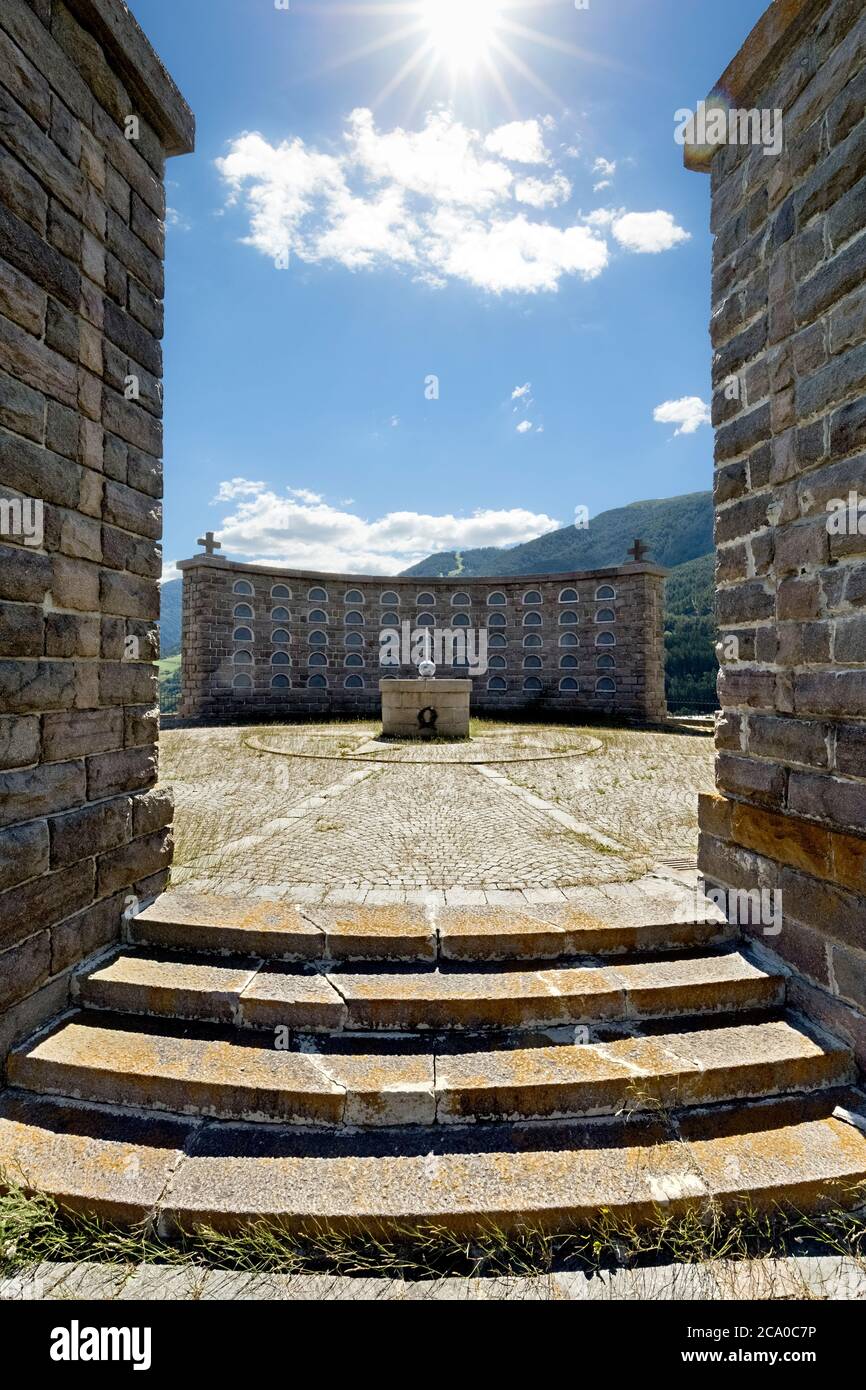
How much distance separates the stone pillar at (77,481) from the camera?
3027 mm

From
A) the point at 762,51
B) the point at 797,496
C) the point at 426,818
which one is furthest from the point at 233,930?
the point at 762,51

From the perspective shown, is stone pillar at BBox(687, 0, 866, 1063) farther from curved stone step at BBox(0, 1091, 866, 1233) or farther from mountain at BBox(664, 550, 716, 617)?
mountain at BBox(664, 550, 716, 617)

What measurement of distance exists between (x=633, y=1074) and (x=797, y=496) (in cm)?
336

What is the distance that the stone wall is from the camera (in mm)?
18078

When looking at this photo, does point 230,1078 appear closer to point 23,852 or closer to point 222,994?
point 222,994

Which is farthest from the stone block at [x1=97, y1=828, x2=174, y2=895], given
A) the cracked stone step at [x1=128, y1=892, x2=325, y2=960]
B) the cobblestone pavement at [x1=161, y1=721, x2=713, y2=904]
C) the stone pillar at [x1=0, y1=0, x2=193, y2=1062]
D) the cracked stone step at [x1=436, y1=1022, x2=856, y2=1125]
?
the cracked stone step at [x1=436, y1=1022, x2=856, y2=1125]

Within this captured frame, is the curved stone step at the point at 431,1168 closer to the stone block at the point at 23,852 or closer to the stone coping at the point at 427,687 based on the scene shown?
the stone block at the point at 23,852

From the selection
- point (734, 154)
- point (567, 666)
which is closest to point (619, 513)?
point (567, 666)

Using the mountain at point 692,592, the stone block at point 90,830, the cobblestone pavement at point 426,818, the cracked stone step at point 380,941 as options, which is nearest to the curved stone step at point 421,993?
the cracked stone step at point 380,941

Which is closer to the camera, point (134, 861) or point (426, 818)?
point (134, 861)

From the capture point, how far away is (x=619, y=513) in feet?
547

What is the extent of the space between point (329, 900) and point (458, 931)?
3.63ft

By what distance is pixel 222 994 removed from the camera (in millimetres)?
3273

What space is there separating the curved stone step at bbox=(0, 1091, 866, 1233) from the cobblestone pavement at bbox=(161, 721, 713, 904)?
5.52ft
